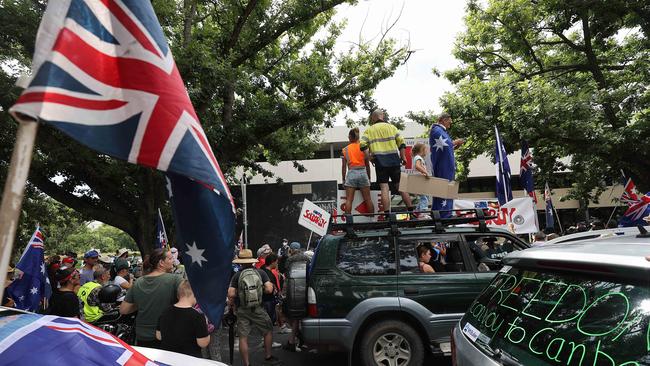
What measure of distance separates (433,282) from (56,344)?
4594 millimetres

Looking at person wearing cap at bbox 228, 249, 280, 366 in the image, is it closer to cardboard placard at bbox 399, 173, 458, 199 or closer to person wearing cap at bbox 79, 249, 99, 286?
cardboard placard at bbox 399, 173, 458, 199

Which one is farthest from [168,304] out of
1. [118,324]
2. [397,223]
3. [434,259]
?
[434,259]

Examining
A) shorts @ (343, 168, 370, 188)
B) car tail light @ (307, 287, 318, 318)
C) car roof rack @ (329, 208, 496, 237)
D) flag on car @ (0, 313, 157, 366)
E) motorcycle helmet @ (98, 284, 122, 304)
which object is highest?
shorts @ (343, 168, 370, 188)

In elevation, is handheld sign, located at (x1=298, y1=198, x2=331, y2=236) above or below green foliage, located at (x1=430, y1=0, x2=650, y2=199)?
below

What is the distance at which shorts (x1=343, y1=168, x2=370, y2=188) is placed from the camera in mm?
7668

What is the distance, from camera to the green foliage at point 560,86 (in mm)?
15016

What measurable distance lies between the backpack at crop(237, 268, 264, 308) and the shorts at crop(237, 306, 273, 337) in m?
0.16

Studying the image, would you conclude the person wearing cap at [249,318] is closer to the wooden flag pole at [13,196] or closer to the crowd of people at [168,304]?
the crowd of people at [168,304]

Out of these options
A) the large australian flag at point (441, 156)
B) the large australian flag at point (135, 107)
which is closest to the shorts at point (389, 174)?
the large australian flag at point (441, 156)

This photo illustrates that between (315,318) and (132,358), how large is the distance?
11.9 ft

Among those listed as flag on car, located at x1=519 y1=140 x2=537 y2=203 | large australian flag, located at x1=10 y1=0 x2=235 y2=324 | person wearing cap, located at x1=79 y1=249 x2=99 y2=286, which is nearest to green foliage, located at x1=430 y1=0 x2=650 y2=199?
flag on car, located at x1=519 y1=140 x2=537 y2=203

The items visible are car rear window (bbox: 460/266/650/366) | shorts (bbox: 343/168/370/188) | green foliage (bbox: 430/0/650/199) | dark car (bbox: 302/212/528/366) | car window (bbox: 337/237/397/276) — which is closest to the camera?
car rear window (bbox: 460/266/650/366)

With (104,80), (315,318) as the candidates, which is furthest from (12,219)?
(315,318)

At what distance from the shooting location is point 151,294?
487 cm
